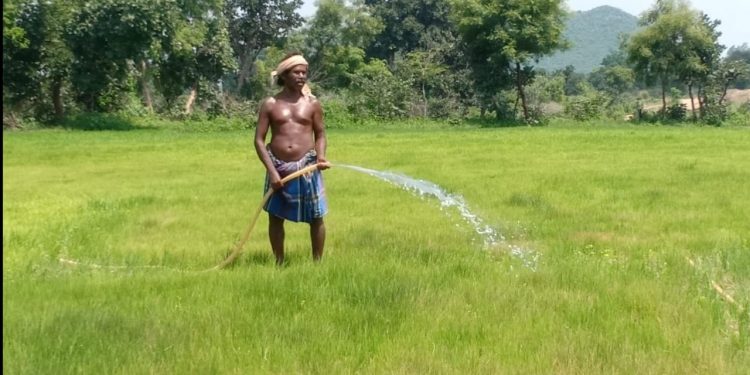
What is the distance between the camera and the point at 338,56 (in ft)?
136

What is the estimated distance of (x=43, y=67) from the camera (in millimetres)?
27547

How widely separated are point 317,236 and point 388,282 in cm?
115

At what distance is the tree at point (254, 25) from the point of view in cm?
3991

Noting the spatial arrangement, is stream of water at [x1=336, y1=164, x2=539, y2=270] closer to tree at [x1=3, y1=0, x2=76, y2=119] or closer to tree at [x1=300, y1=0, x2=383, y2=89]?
tree at [x1=3, y1=0, x2=76, y2=119]

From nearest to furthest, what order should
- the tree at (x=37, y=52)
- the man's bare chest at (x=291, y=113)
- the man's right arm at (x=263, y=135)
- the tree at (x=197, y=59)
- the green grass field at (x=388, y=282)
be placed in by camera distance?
the green grass field at (x=388, y=282) < the man's right arm at (x=263, y=135) < the man's bare chest at (x=291, y=113) < the tree at (x=37, y=52) < the tree at (x=197, y=59)

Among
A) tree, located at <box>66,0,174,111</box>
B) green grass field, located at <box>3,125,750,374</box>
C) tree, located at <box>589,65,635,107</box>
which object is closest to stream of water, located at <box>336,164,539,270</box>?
green grass field, located at <box>3,125,750,374</box>

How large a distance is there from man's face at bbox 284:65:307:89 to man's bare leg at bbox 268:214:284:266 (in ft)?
3.25

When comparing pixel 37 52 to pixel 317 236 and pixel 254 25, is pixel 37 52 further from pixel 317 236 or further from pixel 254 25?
pixel 317 236

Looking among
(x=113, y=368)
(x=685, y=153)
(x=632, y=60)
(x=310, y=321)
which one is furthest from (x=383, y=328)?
(x=632, y=60)

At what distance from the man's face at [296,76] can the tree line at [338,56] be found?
2113 centimetres

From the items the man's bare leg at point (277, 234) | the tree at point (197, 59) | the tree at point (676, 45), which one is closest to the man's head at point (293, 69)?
the man's bare leg at point (277, 234)

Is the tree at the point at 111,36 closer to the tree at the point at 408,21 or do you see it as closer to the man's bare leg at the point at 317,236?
the tree at the point at 408,21

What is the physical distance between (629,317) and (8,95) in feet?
89.9

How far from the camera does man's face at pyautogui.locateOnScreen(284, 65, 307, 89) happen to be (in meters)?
5.64
